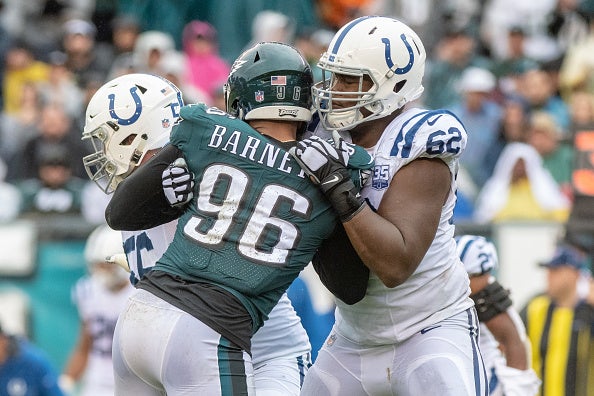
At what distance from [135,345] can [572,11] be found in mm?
8930

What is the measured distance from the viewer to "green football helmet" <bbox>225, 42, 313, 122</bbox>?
4.51m

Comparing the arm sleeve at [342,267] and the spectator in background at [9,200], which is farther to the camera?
the spectator in background at [9,200]

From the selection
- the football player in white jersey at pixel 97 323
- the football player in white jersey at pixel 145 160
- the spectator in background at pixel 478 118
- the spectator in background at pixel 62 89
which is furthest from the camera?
the spectator in background at pixel 62 89

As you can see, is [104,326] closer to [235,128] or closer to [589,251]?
[589,251]

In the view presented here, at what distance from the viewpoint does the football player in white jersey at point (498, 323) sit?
587 centimetres

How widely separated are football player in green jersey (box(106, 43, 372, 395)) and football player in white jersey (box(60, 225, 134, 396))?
12.5ft

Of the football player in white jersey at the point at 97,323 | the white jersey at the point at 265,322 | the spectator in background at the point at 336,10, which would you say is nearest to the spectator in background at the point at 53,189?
the football player in white jersey at the point at 97,323

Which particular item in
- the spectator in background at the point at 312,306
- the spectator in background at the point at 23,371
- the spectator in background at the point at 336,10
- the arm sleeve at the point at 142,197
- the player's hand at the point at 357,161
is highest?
the spectator in background at the point at 336,10

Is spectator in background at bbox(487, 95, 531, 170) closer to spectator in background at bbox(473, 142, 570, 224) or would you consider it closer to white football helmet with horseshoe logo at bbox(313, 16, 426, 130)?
spectator in background at bbox(473, 142, 570, 224)

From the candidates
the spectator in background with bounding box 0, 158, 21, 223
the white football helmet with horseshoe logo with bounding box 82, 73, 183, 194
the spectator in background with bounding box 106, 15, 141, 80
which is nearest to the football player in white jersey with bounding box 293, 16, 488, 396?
the white football helmet with horseshoe logo with bounding box 82, 73, 183, 194

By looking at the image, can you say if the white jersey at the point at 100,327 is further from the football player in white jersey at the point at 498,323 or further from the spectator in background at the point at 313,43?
the spectator in background at the point at 313,43

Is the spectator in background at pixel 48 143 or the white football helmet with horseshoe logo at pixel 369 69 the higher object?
the white football helmet with horseshoe logo at pixel 369 69

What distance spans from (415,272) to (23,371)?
3970 mm

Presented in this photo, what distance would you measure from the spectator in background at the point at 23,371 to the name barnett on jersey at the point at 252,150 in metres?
3.85
